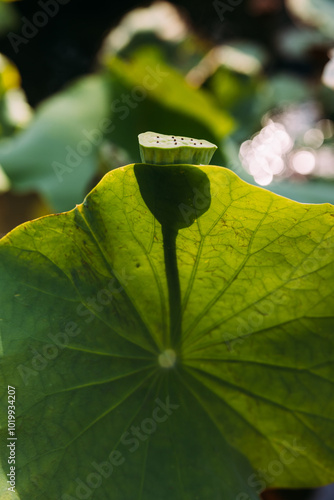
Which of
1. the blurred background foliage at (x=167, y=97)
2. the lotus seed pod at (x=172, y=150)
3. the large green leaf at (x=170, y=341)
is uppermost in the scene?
the blurred background foliage at (x=167, y=97)

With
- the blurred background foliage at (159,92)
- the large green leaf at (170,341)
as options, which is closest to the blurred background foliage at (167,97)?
the blurred background foliage at (159,92)

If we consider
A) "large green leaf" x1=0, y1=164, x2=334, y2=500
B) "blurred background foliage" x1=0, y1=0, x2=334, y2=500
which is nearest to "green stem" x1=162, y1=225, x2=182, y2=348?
"large green leaf" x1=0, y1=164, x2=334, y2=500

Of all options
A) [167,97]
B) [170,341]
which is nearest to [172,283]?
[170,341]

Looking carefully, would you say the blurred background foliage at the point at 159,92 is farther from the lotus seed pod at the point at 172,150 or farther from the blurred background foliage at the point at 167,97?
the lotus seed pod at the point at 172,150

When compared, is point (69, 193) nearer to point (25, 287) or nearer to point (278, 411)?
point (25, 287)

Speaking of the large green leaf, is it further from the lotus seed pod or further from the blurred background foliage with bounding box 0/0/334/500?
the blurred background foliage with bounding box 0/0/334/500

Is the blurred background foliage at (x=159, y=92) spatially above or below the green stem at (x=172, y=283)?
above

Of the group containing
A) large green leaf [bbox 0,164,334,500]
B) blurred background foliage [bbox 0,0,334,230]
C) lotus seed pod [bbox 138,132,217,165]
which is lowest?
large green leaf [bbox 0,164,334,500]
